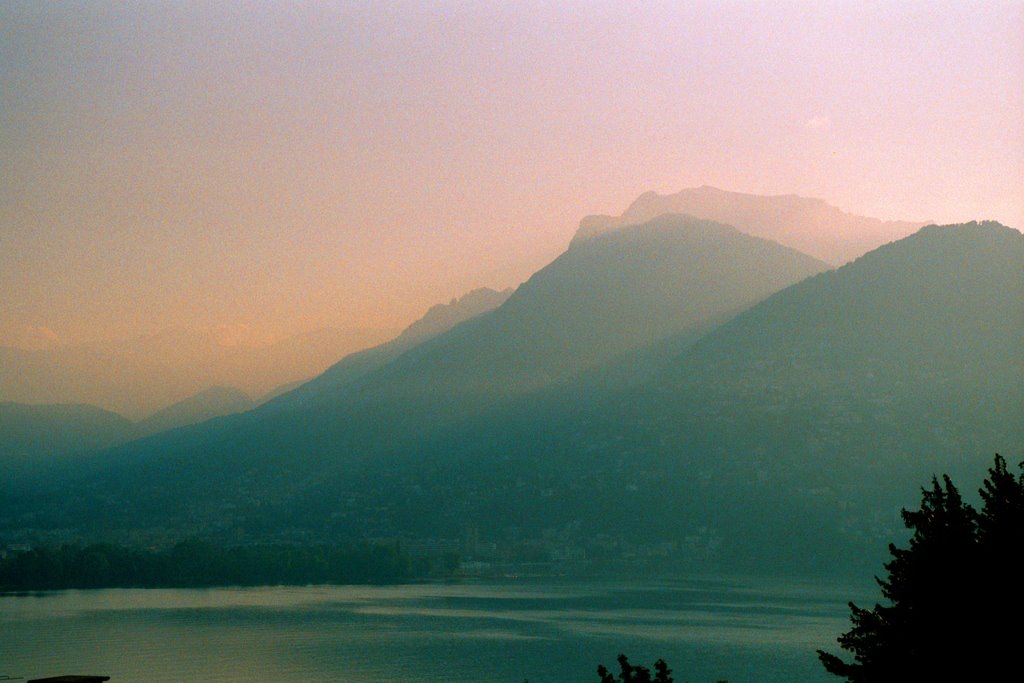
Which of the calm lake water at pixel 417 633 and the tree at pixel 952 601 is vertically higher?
the tree at pixel 952 601

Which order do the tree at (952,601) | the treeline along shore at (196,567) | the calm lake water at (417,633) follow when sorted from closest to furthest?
the tree at (952,601)
the calm lake water at (417,633)
the treeline along shore at (196,567)

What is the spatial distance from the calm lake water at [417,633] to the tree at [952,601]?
53287 millimetres

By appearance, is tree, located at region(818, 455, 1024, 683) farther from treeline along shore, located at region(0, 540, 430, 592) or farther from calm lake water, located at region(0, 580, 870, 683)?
treeline along shore, located at region(0, 540, 430, 592)

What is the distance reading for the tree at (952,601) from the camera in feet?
57.1

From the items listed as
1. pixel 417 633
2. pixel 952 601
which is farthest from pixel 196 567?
pixel 952 601

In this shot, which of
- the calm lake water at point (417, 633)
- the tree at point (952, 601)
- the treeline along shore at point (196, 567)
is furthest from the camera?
the treeline along shore at point (196, 567)

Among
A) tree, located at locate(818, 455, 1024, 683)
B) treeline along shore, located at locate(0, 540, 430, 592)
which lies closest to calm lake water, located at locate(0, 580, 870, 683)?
treeline along shore, located at locate(0, 540, 430, 592)

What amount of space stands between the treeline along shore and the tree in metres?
130

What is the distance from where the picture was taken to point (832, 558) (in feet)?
552

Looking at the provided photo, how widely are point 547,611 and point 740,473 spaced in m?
85.8

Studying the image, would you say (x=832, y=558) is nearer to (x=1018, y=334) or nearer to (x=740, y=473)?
(x=740, y=473)

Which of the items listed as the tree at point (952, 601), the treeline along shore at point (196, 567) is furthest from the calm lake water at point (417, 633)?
the tree at point (952, 601)

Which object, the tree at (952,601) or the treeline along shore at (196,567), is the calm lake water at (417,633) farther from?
the tree at (952,601)

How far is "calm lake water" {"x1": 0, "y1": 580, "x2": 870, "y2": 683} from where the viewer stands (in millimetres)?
77319
